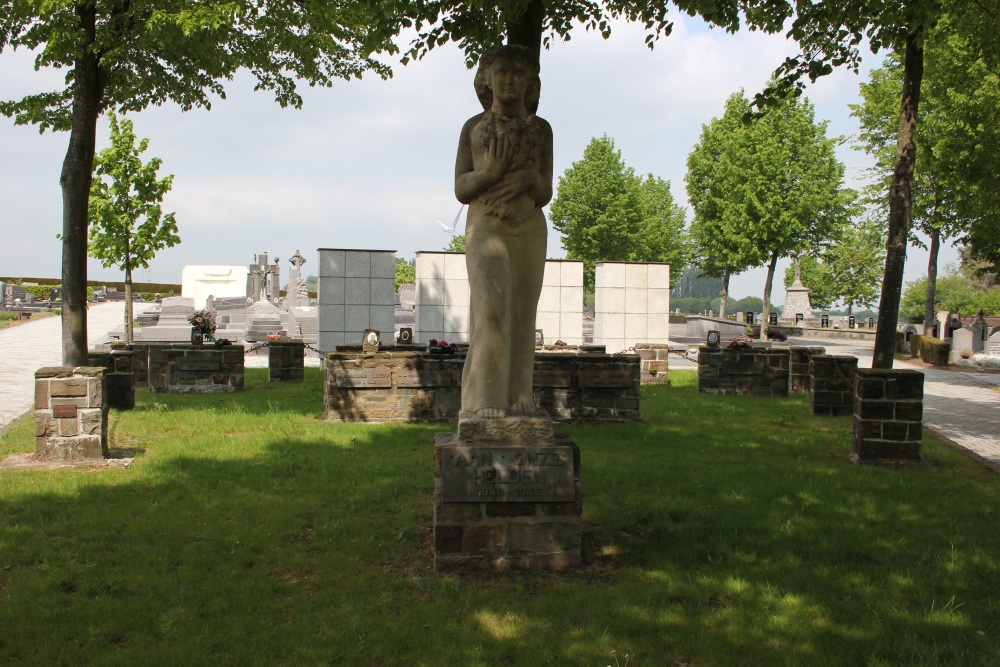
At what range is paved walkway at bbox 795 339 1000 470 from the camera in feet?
32.9

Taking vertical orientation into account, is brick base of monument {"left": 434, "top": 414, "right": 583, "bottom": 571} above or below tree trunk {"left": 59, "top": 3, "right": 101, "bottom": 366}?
below

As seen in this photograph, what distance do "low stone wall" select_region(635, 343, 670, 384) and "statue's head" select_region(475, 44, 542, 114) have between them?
1113 centimetres

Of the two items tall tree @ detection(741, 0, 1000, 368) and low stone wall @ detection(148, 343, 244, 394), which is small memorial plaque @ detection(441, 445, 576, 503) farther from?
low stone wall @ detection(148, 343, 244, 394)

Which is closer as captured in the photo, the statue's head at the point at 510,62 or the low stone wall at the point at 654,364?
the statue's head at the point at 510,62

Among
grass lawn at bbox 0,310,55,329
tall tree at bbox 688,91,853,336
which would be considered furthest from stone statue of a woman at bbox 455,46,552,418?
grass lawn at bbox 0,310,55,329

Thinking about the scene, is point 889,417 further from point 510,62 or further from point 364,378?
point 364,378

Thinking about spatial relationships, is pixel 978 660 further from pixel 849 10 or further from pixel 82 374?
pixel 82 374

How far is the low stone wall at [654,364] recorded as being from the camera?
15.8 meters

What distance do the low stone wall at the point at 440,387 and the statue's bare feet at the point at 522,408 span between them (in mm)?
5302

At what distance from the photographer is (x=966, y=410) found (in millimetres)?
13352

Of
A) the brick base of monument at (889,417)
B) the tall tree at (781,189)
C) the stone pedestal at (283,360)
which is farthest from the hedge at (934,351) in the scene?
the stone pedestal at (283,360)

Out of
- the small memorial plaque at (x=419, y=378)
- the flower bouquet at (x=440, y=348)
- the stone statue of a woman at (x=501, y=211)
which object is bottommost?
Answer: the small memorial plaque at (x=419, y=378)

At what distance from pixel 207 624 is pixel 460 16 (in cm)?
598

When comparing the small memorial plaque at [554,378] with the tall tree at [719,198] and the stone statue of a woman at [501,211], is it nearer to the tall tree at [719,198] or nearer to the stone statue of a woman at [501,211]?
the stone statue of a woman at [501,211]
